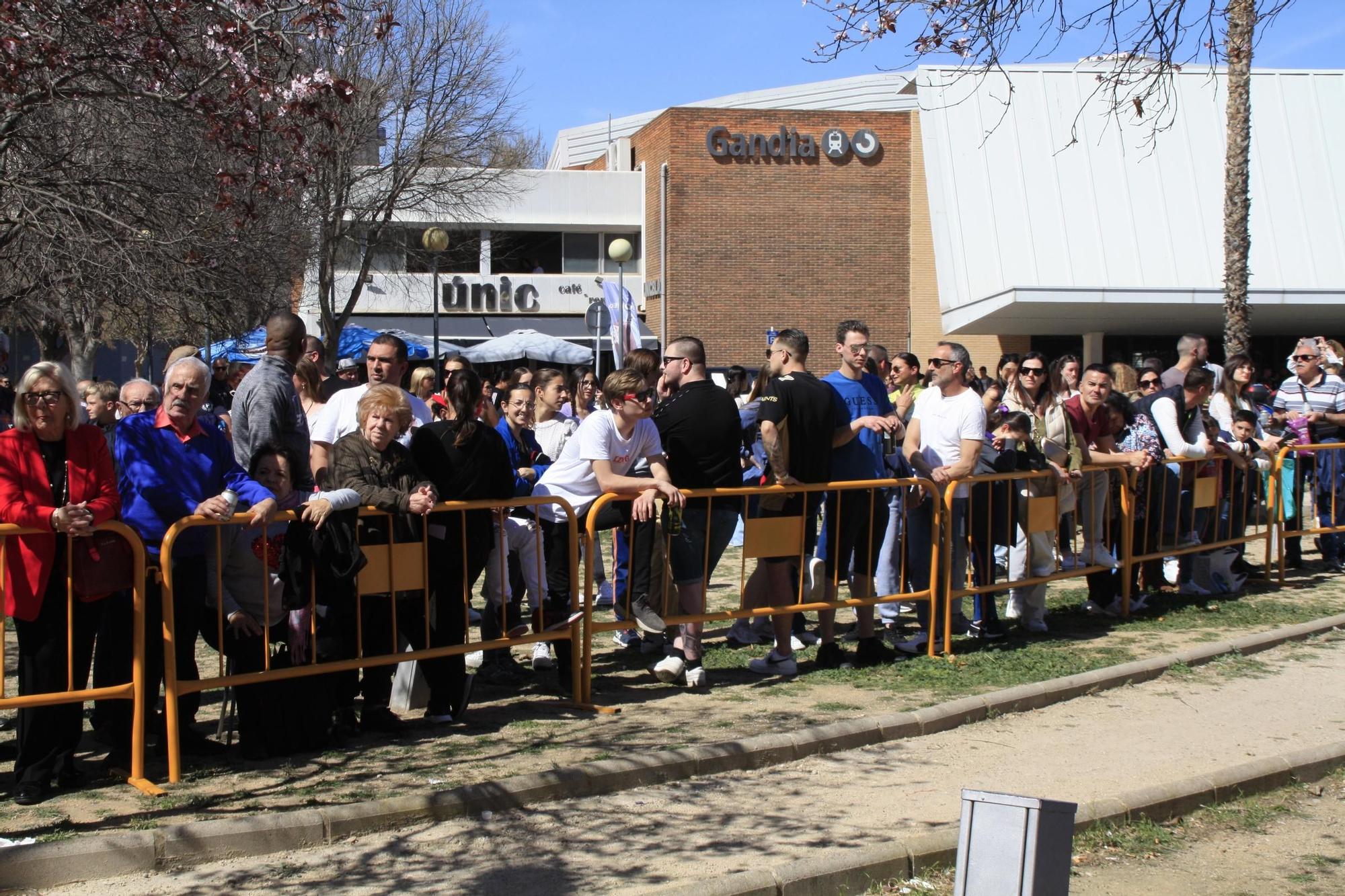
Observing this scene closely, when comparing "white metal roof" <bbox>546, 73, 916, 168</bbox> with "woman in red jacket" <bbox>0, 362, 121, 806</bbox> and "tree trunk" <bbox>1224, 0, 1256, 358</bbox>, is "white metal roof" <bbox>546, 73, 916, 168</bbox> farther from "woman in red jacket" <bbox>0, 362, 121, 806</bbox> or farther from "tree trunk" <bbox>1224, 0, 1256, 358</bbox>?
"woman in red jacket" <bbox>0, 362, 121, 806</bbox>

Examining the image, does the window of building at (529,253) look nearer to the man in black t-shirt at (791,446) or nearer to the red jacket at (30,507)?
the man in black t-shirt at (791,446)

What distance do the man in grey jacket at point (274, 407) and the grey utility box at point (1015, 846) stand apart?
4103 mm

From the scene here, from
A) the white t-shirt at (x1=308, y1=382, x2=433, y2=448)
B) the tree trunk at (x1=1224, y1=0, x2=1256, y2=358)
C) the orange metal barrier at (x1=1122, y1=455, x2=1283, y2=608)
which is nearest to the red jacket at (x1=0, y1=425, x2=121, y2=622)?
the white t-shirt at (x1=308, y1=382, x2=433, y2=448)

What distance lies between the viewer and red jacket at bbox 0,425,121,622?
5.38m

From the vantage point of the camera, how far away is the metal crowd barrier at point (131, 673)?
5422mm

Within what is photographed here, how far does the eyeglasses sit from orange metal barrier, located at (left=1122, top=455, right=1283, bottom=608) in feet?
24.8

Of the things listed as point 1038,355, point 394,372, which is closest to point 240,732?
point 394,372

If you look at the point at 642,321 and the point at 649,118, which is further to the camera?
the point at 649,118

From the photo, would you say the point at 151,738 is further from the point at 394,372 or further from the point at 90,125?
the point at 90,125

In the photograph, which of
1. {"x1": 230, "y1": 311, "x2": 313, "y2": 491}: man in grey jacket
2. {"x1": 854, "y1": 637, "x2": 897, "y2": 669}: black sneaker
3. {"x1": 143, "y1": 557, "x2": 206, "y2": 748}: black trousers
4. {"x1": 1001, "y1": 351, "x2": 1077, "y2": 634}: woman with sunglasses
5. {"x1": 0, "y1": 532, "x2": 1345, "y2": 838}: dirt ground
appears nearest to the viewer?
{"x1": 0, "y1": 532, "x2": 1345, "y2": 838}: dirt ground

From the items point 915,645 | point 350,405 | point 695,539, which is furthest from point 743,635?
point 350,405

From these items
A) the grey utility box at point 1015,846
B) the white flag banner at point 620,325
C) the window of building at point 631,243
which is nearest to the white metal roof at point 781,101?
the window of building at point 631,243

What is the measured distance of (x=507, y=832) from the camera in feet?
17.5

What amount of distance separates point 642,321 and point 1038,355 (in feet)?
105
